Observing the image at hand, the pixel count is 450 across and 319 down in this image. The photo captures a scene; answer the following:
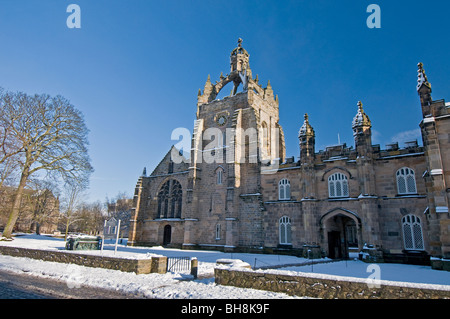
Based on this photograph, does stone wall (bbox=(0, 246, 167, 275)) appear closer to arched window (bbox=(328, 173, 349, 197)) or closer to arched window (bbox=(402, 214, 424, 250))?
arched window (bbox=(328, 173, 349, 197))

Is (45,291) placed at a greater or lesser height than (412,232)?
lesser

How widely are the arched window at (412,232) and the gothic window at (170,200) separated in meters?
23.7

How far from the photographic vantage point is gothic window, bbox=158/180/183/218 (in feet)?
115

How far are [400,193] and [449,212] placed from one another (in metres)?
4.51

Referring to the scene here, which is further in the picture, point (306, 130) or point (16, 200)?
point (16, 200)

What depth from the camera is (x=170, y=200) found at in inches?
1404

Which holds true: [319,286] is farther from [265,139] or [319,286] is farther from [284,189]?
[265,139]

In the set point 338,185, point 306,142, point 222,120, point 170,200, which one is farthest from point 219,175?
point 338,185

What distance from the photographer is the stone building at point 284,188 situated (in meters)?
19.7

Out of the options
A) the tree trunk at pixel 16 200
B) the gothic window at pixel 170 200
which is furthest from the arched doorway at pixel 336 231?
the tree trunk at pixel 16 200

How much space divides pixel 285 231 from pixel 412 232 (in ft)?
32.7
